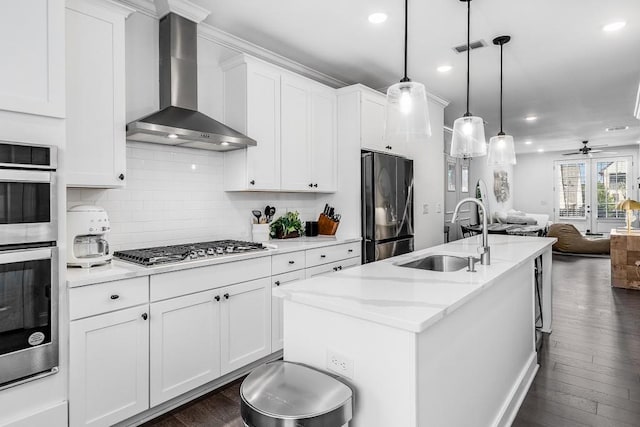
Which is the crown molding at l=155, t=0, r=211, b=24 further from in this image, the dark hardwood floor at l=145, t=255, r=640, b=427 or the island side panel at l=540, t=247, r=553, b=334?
the island side panel at l=540, t=247, r=553, b=334

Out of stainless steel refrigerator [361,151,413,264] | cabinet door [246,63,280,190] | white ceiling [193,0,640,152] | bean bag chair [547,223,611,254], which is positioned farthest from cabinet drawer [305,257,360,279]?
bean bag chair [547,223,611,254]

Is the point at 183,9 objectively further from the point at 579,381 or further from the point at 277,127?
the point at 579,381

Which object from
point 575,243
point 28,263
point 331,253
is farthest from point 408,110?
point 575,243

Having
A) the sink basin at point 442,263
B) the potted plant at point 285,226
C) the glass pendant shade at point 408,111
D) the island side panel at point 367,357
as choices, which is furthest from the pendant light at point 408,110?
the potted plant at point 285,226

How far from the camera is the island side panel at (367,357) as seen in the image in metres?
1.32

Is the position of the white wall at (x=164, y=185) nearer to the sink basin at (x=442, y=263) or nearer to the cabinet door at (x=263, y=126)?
the cabinet door at (x=263, y=126)

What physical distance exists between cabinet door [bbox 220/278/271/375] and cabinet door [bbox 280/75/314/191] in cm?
103

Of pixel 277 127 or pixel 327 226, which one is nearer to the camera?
pixel 277 127

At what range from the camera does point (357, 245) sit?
376cm

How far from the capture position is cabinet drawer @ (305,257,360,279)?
10.7 feet

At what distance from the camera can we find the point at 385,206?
3938 mm

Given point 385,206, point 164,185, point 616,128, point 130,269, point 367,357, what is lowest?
point 367,357

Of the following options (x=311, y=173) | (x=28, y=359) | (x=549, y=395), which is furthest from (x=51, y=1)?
(x=549, y=395)

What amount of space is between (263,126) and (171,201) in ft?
3.16
